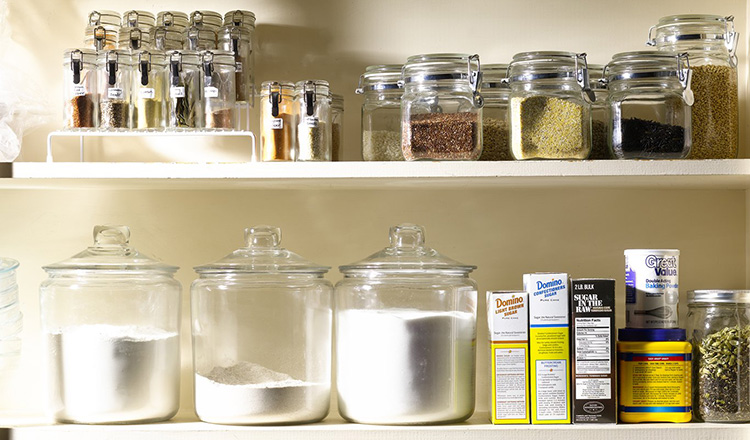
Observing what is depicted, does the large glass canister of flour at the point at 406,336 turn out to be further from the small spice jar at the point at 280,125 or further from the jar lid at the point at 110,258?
the jar lid at the point at 110,258

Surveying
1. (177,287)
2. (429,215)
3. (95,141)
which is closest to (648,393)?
(429,215)

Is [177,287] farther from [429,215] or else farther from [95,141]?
[429,215]

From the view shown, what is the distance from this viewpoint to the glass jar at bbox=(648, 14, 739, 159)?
1.39 meters

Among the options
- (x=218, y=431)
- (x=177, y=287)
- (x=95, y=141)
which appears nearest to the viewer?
(x=218, y=431)

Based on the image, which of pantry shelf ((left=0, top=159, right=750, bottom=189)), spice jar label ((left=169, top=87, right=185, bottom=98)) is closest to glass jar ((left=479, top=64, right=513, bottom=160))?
pantry shelf ((left=0, top=159, right=750, bottom=189))

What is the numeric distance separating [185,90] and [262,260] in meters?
0.30

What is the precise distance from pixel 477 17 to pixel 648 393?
74 centimetres

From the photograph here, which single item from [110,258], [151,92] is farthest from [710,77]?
[110,258]

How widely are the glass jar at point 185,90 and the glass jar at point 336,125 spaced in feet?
0.72

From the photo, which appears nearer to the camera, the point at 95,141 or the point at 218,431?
the point at 218,431

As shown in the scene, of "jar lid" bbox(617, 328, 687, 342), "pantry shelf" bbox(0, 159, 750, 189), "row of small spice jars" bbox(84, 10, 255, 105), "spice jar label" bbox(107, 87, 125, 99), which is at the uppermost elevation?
"row of small spice jars" bbox(84, 10, 255, 105)

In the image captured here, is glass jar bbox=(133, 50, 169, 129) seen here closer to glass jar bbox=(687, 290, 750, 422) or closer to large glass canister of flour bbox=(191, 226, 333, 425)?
large glass canister of flour bbox=(191, 226, 333, 425)

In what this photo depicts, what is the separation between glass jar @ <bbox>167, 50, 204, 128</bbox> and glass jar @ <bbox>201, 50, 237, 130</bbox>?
1 cm

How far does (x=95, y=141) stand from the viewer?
1633 mm
